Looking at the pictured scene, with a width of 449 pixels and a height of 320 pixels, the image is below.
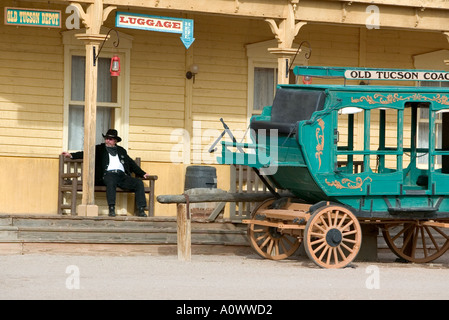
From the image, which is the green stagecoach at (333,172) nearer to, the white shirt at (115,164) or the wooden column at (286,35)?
the wooden column at (286,35)

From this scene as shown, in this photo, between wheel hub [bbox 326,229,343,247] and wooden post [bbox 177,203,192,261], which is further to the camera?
wooden post [bbox 177,203,192,261]

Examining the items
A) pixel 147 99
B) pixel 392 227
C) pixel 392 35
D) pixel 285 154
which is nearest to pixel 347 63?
pixel 392 35

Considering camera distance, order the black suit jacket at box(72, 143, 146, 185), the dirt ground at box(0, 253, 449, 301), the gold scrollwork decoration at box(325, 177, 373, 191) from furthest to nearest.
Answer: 1. the black suit jacket at box(72, 143, 146, 185)
2. the gold scrollwork decoration at box(325, 177, 373, 191)
3. the dirt ground at box(0, 253, 449, 301)

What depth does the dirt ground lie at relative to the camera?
1077 cm

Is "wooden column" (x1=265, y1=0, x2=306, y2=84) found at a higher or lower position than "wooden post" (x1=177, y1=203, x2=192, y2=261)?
higher

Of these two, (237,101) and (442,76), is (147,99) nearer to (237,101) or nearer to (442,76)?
(237,101)

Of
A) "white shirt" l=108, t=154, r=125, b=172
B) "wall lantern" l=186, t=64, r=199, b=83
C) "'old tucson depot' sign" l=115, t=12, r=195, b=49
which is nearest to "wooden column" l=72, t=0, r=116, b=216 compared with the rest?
"'old tucson depot' sign" l=115, t=12, r=195, b=49

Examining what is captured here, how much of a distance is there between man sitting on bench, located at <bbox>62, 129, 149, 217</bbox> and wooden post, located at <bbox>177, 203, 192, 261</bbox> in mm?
2322

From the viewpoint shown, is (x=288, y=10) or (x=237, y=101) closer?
(x=288, y=10)

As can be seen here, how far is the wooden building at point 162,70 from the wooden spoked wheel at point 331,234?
4.15 meters

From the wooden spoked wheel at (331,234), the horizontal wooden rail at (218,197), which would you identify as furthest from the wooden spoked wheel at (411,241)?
the horizontal wooden rail at (218,197)

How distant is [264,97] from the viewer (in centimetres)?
1975

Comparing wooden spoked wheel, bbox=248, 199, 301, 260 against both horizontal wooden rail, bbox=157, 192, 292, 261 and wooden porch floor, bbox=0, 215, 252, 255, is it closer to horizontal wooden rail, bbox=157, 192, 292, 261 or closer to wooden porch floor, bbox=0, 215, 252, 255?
horizontal wooden rail, bbox=157, 192, 292, 261

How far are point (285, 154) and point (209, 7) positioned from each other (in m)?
3.98
